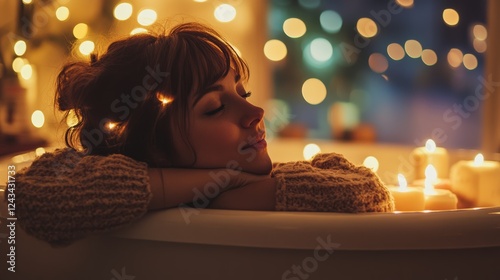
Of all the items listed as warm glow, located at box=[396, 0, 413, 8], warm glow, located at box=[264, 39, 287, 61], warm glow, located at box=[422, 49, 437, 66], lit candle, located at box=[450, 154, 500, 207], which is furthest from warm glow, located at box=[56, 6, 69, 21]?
lit candle, located at box=[450, 154, 500, 207]

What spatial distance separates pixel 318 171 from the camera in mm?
873

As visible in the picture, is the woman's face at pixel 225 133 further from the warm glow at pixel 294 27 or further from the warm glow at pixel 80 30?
the warm glow at pixel 294 27

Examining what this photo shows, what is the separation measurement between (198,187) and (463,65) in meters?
2.27

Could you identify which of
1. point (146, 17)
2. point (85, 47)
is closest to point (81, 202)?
point (85, 47)

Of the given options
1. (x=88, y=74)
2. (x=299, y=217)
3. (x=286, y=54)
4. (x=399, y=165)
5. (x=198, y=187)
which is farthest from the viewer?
(x=286, y=54)

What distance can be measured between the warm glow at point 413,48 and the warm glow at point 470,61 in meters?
0.26

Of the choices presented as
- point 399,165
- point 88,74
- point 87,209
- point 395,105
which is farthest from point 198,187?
point 395,105

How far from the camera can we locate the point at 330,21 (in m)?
3.36

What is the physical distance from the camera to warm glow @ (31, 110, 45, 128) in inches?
105

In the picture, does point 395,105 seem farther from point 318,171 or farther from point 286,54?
point 318,171

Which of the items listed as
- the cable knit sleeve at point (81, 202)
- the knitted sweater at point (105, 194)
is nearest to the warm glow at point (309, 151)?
the knitted sweater at point (105, 194)

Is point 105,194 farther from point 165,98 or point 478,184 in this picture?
point 478,184

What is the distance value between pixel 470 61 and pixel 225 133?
7.10 feet

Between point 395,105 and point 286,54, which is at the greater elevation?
point 286,54
